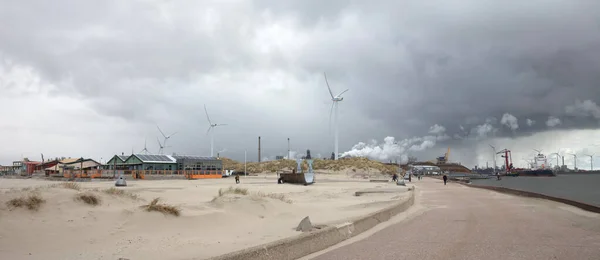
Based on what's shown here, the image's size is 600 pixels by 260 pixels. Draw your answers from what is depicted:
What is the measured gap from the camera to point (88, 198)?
11688 millimetres

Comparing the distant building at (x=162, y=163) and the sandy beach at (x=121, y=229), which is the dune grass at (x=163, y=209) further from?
the distant building at (x=162, y=163)

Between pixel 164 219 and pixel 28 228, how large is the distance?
3090mm

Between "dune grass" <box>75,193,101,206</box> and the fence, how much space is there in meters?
53.7

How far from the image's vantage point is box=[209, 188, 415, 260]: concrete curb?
23.3 feet

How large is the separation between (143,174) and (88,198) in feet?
197

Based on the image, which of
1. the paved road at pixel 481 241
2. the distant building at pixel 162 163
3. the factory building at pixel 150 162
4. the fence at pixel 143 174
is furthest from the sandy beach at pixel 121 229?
the distant building at pixel 162 163

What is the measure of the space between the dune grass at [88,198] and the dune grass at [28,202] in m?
1.09

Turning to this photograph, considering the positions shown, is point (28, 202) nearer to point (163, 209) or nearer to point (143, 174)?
point (163, 209)

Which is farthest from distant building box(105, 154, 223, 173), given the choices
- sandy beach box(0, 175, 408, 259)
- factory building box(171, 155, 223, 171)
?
sandy beach box(0, 175, 408, 259)

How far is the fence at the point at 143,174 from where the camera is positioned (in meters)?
68.2

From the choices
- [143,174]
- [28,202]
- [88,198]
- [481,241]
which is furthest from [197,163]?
[481,241]

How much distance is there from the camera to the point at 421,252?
28.6ft

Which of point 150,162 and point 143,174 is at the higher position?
point 150,162

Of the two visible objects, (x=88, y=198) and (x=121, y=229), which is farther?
(x=88, y=198)
